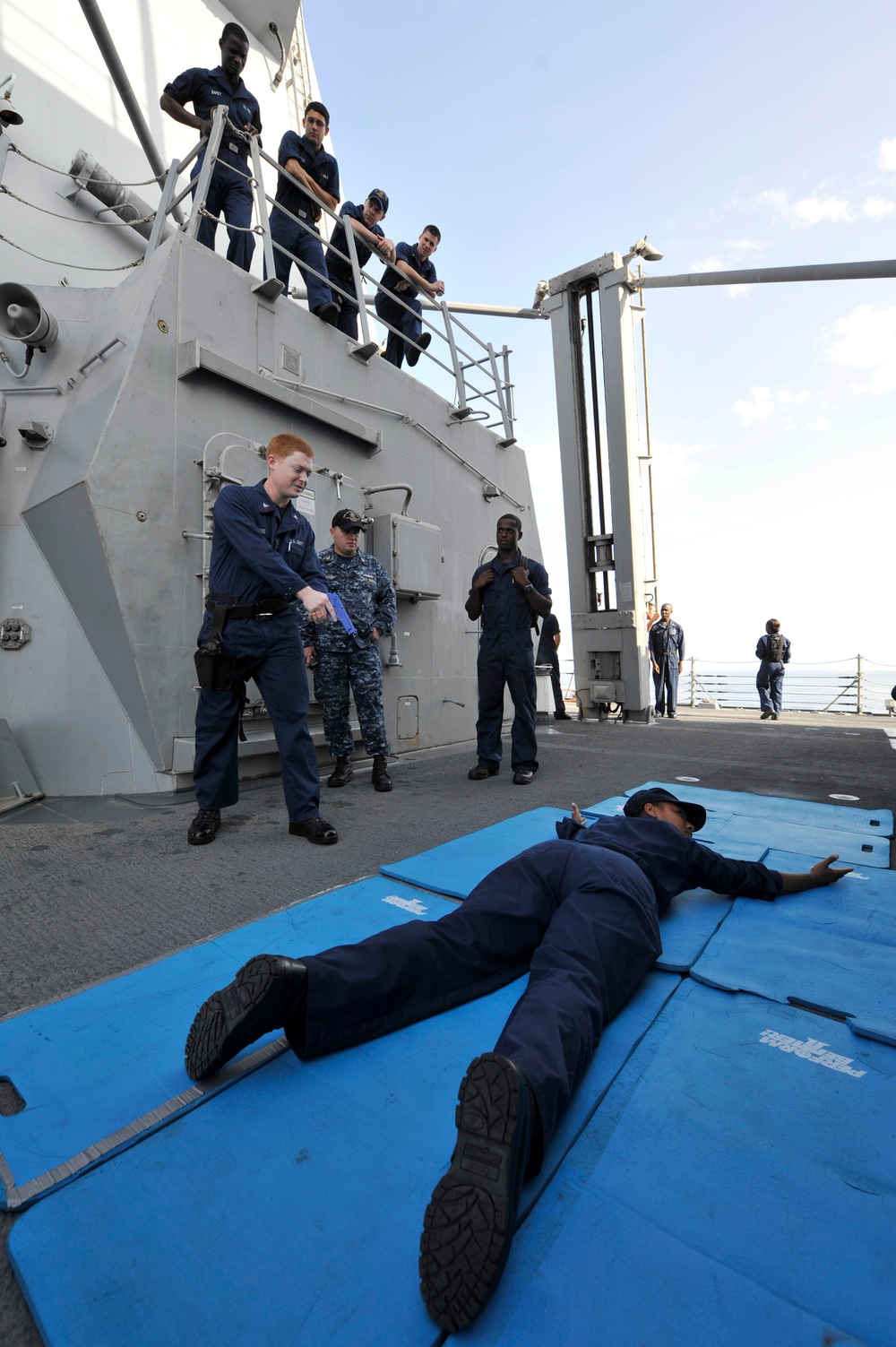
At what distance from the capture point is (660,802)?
1.94m

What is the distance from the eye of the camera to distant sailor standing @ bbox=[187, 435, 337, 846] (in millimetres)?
2650

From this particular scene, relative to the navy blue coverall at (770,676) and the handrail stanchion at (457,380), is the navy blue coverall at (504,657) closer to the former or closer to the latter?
the handrail stanchion at (457,380)

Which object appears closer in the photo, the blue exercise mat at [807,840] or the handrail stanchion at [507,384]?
the blue exercise mat at [807,840]

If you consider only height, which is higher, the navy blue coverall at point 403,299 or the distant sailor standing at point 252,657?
the navy blue coverall at point 403,299

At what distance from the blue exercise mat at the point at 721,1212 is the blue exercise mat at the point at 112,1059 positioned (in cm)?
62

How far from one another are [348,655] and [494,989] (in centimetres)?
279

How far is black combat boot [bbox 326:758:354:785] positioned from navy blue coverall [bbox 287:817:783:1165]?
2.51m

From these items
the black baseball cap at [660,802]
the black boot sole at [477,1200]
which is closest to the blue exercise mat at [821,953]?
the black baseball cap at [660,802]

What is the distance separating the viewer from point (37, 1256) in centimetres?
80

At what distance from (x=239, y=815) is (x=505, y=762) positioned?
2180 mm

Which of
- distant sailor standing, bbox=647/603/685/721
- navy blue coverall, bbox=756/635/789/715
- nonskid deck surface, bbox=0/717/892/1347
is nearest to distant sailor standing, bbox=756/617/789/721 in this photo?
navy blue coverall, bbox=756/635/789/715

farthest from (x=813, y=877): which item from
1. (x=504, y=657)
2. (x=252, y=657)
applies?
(x=504, y=657)

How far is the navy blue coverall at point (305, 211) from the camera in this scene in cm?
469

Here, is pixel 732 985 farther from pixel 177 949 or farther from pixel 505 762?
pixel 505 762
